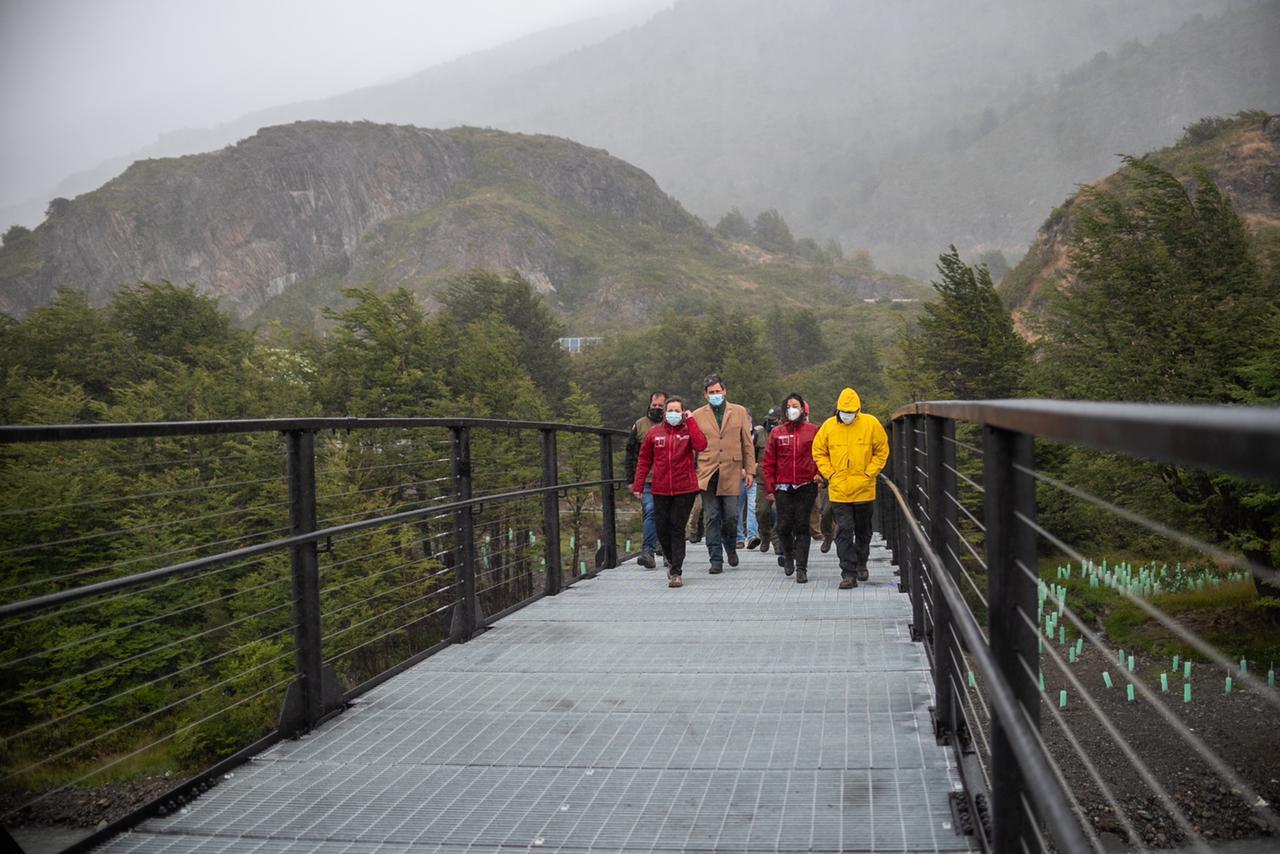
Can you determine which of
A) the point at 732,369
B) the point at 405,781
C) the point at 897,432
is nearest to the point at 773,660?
the point at 405,781

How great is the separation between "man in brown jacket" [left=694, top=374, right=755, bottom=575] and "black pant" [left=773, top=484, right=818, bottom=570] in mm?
786

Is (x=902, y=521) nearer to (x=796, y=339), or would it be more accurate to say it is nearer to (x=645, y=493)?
(x=645, y=493)

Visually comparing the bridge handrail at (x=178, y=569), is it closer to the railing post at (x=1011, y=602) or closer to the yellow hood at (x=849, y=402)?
the railing post at (x=1011, y=602)

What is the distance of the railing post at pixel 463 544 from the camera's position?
649 cm

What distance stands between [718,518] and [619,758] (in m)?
6.85

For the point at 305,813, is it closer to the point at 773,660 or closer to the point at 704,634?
the point at 773,660

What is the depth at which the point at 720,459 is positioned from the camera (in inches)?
421

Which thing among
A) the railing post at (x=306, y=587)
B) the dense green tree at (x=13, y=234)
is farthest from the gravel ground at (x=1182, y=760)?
the dense green tree at (x=13, y=234)

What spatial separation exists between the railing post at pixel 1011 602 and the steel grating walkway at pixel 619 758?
1.08 m

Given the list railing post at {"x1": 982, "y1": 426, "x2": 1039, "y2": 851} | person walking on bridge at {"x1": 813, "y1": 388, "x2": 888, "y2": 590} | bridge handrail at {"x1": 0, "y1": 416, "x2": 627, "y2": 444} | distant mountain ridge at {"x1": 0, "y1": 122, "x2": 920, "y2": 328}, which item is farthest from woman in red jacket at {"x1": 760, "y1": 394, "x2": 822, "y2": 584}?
distant mountain ridge at {"x1": 0, "y1": 122, "x2": 920, "y2": 328}

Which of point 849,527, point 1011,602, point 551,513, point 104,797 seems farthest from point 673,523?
point 104,797

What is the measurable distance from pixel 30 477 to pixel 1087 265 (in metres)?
36.1

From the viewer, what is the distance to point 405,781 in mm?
3957

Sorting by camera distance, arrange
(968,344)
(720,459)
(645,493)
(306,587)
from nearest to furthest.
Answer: (306,587), (720,459), (645,493), (968,344)
